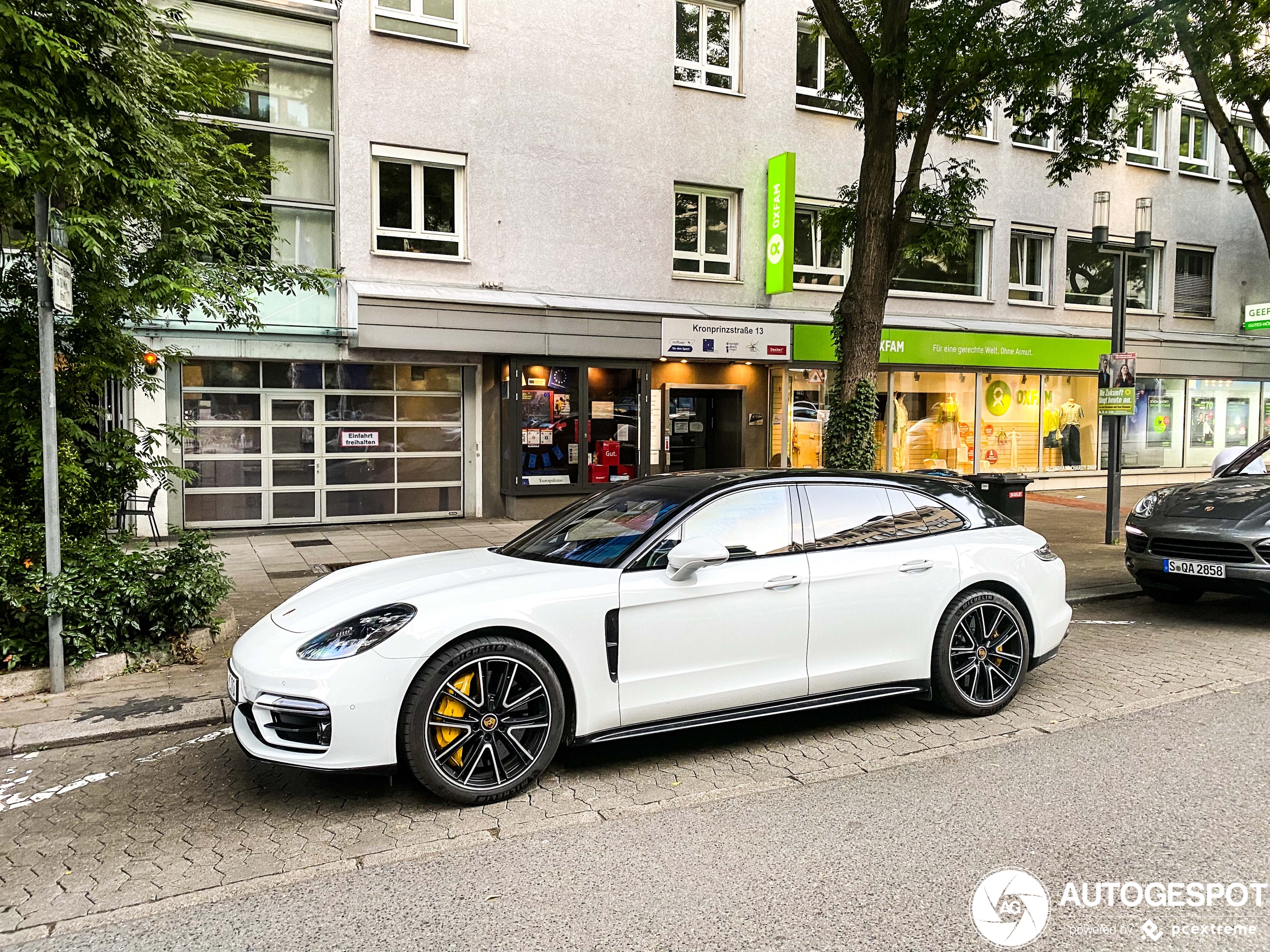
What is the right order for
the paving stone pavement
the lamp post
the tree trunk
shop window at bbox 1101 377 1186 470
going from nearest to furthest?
the paving stone pavement
the tree trunk
the lamp post
shop window at bbox 1101 377 1186 470

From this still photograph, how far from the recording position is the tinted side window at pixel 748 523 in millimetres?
4812

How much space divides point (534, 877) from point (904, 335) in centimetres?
1527

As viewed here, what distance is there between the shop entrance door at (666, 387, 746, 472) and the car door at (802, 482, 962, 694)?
1138 cm

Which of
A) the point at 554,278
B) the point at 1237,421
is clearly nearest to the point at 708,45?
the point at 554,278

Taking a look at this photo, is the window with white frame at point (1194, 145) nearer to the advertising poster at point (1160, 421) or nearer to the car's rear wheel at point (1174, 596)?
the advertising poster at point (1160, 421)

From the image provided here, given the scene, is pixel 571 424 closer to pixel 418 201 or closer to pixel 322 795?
pixel 418 201

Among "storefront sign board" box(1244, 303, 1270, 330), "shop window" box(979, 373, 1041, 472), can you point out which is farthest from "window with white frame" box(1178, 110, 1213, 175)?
"shop window" box(979, 373, 1041, 472)

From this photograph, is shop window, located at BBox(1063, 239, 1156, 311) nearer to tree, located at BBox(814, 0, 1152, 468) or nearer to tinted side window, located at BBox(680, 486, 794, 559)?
tree, located at BBox(814, 0, 1152, 468)

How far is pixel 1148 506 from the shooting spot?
869 cm

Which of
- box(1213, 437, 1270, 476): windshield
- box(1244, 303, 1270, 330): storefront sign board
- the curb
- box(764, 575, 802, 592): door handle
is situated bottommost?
the curb

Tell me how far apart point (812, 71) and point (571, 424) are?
26.5ft

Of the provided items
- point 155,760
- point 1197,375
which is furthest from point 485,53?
point 1197,375

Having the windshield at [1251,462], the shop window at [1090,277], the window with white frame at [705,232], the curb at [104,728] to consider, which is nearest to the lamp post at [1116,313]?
the windshield at [1251,462]

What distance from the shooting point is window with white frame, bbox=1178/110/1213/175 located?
846 inches
